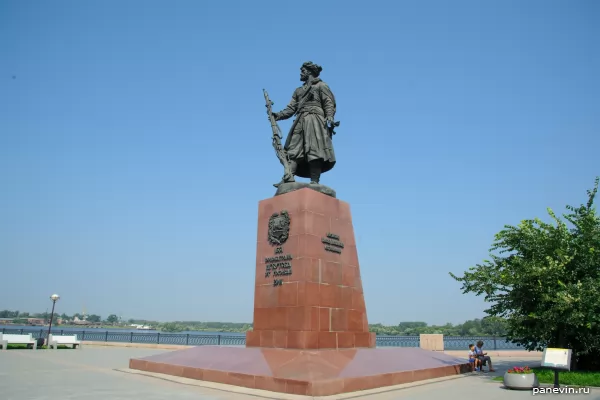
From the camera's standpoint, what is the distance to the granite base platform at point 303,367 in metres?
8.34

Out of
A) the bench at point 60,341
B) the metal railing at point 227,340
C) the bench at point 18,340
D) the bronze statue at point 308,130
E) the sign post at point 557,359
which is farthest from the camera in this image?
the metal railing at point 227,340

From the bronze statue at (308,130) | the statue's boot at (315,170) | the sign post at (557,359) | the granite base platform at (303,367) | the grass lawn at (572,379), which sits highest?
the bronze statue at (308,130)

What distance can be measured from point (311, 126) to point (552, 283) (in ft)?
24.9

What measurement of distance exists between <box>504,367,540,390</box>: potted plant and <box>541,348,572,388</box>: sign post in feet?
1.70

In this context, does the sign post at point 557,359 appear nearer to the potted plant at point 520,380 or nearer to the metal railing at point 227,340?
the potted plant at point 520,380

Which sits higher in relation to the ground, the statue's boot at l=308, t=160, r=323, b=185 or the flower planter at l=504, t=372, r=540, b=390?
the statue's boot at l=308, t=160, r=323, b=185

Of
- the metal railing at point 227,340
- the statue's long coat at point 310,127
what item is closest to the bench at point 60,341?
the metal railing at point 227,340

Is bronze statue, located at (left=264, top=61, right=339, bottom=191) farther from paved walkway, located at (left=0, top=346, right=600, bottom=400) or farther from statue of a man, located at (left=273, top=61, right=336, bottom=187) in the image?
paved walkway, located at (left=0, top=346, right=600, bottom=400)

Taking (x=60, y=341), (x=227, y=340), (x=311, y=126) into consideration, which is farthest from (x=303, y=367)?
(x=227, y=340)

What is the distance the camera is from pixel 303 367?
873 centimetres

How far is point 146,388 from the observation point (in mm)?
8859

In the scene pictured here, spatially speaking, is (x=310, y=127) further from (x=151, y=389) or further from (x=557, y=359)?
(x=557, y=359)

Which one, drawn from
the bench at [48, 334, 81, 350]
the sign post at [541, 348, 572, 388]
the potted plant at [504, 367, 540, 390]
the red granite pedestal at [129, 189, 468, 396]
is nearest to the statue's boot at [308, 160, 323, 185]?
the red granite pedestal at [129, 189, 468, 396]

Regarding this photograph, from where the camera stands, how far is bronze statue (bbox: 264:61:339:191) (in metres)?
13.3
